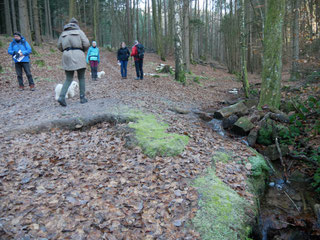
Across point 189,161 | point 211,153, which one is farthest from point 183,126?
point 189,161

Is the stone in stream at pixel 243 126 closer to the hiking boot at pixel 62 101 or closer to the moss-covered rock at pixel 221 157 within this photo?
the moss-covered rock at pixel 221 157

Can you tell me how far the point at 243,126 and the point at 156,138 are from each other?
11.4ft

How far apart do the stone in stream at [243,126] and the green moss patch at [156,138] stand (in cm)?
259

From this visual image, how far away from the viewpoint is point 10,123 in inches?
240

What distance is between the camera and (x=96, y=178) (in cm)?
399

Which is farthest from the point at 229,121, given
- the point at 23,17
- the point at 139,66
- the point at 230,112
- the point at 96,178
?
the point at 23,17

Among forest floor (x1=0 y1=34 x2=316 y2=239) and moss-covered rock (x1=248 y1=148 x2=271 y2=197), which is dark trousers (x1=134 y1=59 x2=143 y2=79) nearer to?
forest floor (x1=0 y1=34 x2=316 y2=239)

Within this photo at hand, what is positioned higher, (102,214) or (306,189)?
(102,214)

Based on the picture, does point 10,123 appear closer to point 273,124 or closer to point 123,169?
point 123,169

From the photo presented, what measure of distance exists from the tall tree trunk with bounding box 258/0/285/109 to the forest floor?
9.35 ft

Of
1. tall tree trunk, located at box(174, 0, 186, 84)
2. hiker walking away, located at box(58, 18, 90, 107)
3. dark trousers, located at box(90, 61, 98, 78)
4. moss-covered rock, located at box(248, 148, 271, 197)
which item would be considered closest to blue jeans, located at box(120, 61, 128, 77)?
dark trousers, located at box(90, 61, 98, 78)

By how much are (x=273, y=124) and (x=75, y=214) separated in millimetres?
6042

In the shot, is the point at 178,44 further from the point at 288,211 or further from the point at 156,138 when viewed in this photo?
the point at 288,211

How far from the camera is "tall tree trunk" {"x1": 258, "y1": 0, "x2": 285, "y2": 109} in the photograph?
8.02 m
